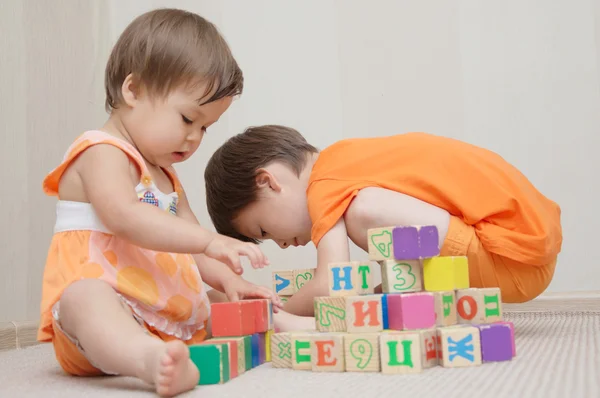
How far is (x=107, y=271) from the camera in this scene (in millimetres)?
1053

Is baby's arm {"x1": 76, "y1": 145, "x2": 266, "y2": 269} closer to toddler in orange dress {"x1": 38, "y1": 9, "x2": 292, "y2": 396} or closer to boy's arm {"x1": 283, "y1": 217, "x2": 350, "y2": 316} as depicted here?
toddler in orange dress {"x1": 38, "y1": 9, "x2": 292, "y2": 396}

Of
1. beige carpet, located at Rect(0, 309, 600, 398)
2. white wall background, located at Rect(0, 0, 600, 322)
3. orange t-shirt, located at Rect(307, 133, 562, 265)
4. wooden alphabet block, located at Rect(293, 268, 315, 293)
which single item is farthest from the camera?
white wall background, located at Rect(0, 0, 600, 322)

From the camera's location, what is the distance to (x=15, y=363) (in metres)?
1.22

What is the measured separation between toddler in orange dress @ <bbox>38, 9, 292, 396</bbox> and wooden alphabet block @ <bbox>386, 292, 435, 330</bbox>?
0.64 ft

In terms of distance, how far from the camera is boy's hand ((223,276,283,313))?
126 cm

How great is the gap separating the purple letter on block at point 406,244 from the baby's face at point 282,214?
19.1 inches

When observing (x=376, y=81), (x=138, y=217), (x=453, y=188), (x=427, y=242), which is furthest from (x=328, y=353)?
(x=376, y=81)

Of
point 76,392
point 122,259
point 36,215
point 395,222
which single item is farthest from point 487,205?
point 36,215

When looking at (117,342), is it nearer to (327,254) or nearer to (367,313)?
(367,313)

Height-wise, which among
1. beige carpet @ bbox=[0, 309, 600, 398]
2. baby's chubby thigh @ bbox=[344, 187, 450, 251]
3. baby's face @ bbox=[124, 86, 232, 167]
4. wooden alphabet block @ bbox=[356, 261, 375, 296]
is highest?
baby's face @ bbox=[124, 86, 232, 167]

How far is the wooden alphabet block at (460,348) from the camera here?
3.06ft

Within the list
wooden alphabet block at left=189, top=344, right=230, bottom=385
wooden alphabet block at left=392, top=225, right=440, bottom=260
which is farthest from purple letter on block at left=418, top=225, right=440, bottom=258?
wooden alphabet block at left=189, top=344, right=230, bottom=385

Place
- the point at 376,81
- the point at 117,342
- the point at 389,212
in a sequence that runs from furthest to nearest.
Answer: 1. the point at 376,81
2. the point at 389,212
3. the point at 117,342

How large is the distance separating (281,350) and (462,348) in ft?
0.87
